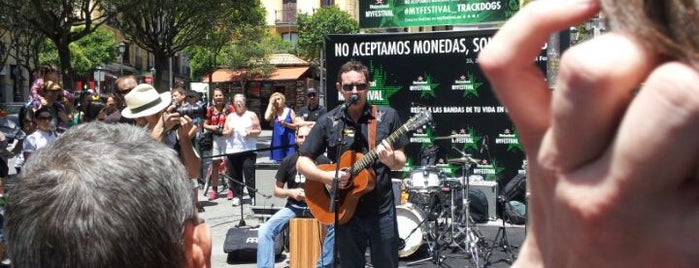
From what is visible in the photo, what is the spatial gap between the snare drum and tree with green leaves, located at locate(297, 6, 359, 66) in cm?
4264

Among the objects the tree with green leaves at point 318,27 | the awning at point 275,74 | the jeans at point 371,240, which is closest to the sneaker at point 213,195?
the jeans at point 371,240

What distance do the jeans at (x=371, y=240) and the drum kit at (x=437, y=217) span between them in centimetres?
325

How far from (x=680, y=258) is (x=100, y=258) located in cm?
88

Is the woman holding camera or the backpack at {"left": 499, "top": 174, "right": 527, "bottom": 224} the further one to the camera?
the woman holding camera

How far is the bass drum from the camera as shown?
26.3 ft

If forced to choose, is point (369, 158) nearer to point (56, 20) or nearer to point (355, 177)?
point (355, 177)

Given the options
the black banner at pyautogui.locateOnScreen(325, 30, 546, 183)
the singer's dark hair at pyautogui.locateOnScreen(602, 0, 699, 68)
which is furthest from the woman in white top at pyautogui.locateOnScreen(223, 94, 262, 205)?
the singer's dark hair at pyautogui.locateOnScreen(602, 0, 699, 68)

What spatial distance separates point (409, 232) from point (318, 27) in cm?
4525

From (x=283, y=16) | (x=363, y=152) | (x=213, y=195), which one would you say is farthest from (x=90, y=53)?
(x=363, y=152)

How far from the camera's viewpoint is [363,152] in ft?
15.9

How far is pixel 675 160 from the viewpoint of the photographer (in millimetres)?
627

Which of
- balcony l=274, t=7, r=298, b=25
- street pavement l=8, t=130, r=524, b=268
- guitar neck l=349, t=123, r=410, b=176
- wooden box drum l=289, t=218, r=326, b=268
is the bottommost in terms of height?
street pavement l=8, t=130, r=524, b=268

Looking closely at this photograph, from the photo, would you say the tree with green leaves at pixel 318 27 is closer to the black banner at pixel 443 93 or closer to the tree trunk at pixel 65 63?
the tree trunk at pixel 65 63

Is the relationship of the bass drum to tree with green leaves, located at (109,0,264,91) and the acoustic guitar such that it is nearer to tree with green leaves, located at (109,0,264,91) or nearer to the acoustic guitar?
the acoustic guitar
